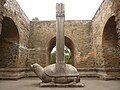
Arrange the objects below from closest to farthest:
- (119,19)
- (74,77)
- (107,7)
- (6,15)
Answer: (119,19) → (74,77) → (6,15) → (107,7)

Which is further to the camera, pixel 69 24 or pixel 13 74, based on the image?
pixel 69 24

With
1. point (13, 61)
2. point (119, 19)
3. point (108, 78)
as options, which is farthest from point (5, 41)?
point (119, 19)

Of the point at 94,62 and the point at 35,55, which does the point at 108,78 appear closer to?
the point at 94,62

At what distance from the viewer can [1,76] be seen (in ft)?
30.0

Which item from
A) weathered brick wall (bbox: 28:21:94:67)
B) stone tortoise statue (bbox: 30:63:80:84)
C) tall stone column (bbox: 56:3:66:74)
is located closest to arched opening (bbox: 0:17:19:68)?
weathered brick wall (bbox: 28:21:94:67)

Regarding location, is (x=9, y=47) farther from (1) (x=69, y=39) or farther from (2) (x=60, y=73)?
(2) (x=60, y=73)

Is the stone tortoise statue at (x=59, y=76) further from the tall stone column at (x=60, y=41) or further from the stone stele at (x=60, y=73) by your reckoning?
the tall stone column at (x=60, y=41)

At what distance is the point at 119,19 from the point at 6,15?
229 inches

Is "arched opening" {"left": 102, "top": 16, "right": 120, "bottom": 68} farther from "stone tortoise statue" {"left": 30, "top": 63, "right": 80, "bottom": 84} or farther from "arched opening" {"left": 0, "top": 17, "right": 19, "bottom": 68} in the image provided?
"arched opening" {"left": 0, "top": 17, "right": 19, "bottom": 68}

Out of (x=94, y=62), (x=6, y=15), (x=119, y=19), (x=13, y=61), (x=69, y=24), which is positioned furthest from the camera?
(x=69, y=24)

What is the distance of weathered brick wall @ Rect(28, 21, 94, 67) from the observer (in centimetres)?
1230

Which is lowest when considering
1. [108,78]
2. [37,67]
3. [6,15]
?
[108,78]

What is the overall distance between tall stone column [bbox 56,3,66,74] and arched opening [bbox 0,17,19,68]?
397 cm

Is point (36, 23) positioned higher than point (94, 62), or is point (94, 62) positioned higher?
point (36, 23)
